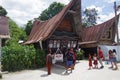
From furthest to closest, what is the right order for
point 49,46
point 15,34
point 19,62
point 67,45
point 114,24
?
1. point 15,34
2. point 114,24
3. point 67,45
4. point 49,46
5. point 19,62

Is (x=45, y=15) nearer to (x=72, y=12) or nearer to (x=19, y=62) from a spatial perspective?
(x=72, y=12)

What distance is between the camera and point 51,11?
45.4 meters

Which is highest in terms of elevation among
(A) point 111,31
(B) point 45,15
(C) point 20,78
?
(B) point 45,15

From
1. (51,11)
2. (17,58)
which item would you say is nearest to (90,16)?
(51,11)

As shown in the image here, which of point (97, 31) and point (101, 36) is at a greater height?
point (97, 31)

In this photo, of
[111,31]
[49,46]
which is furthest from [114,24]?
[49,46]

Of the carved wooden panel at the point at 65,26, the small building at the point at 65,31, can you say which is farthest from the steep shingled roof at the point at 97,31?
the carved wooden panel at the point at 65,26

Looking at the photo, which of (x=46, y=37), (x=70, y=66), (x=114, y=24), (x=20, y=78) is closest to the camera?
(x=20, y=78)

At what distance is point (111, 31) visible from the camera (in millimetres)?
29891

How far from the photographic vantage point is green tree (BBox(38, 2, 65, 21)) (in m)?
44.4

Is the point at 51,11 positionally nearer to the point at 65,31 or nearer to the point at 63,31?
the point at 65,31

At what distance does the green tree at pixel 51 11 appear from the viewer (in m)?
44.4

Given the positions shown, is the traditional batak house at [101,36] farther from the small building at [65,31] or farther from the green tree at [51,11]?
the green tree at [51,11]

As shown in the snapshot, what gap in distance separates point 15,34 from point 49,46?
15877 mm
